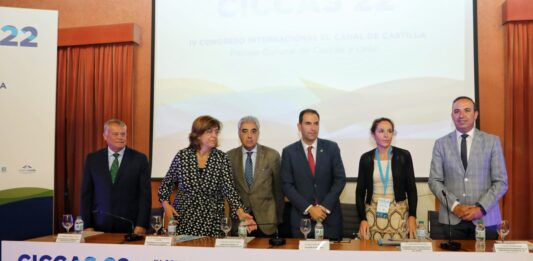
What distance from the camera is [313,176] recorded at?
3.68 meters

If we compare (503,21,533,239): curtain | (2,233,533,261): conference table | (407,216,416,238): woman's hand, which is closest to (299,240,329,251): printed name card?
(2,233,533,261): conference table

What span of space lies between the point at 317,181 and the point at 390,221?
60 cm

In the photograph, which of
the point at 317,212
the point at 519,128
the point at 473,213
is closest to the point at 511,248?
the point at 473,213

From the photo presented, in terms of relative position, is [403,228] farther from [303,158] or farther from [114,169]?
[114,169]

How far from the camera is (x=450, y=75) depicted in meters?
4.71

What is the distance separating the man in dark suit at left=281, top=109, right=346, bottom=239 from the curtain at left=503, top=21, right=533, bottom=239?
6.33 feet

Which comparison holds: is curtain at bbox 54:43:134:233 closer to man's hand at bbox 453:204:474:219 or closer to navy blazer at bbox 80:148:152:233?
navy blazer at bbox 80:148:152:233

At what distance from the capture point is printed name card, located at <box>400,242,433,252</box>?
101 inches

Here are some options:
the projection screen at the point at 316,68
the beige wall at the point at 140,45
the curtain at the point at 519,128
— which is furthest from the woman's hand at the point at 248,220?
the curtain at the point at 519,128

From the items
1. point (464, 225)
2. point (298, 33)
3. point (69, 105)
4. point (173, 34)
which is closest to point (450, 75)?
point (298, 33)

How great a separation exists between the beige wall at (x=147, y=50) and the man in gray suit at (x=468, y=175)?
51.8 inches

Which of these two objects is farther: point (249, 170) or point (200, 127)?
point (249, 170)

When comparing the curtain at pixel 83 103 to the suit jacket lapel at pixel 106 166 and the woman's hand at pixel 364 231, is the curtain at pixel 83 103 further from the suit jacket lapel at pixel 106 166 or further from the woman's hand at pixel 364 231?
the woman's hand at pixel 364 231

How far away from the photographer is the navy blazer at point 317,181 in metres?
3.61
